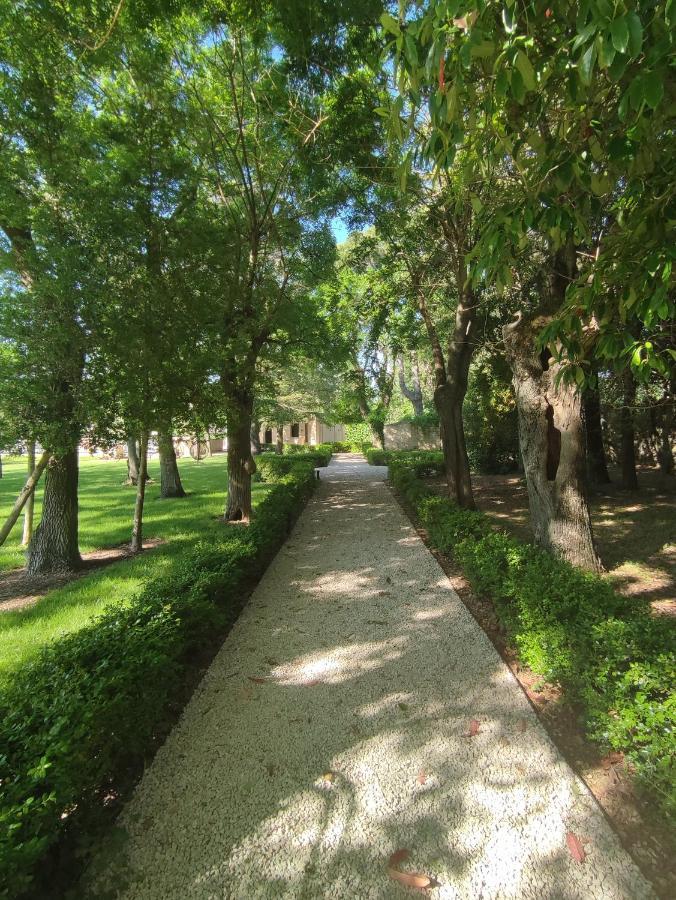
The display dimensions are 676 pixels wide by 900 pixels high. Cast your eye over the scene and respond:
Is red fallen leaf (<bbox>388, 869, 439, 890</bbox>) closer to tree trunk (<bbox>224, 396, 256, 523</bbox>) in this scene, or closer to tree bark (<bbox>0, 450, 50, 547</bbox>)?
tree bark (<bbox>0, 450, 50, 547</bbox>)

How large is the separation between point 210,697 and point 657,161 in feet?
13.0

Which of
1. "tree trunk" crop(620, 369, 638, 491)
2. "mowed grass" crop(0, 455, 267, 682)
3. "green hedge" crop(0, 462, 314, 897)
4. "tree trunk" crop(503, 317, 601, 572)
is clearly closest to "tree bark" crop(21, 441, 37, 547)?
"mowed grass" crop(0, 455, 267, 682)

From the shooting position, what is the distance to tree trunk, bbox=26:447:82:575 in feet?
19.6

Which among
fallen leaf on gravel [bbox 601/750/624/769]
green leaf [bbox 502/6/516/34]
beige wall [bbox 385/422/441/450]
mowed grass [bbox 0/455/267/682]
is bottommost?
fallen leaf on gravel [bbox 601/750/624/769]

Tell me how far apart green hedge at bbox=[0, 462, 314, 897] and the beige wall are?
2176cm

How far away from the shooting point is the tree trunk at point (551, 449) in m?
4.54

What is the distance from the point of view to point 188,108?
609 cm

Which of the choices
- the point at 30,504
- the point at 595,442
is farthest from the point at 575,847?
the point at 595,442

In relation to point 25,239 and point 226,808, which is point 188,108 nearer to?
point 25,239

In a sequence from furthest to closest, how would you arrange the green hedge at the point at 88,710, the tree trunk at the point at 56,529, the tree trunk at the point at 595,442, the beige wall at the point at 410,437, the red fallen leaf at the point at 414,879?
the beige wall at the point at 410,437, the tree trunk at the point at 595,442, the tree trunk at the point at 56,529, the red fallen leaf at the point at 414,879, the green hedge at the point at 88,710

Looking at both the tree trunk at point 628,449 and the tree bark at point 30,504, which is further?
the tree trunk at point 628,449

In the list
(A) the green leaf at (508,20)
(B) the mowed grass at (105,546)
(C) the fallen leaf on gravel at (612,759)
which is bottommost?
(C) the fallen leaf on gravel at (612,759)

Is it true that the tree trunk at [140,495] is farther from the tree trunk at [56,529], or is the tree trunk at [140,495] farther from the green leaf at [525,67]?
the green leaf at [525,67]

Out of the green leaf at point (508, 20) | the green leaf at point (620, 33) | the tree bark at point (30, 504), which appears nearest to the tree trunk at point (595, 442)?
the green leaf at point (508, 20)
